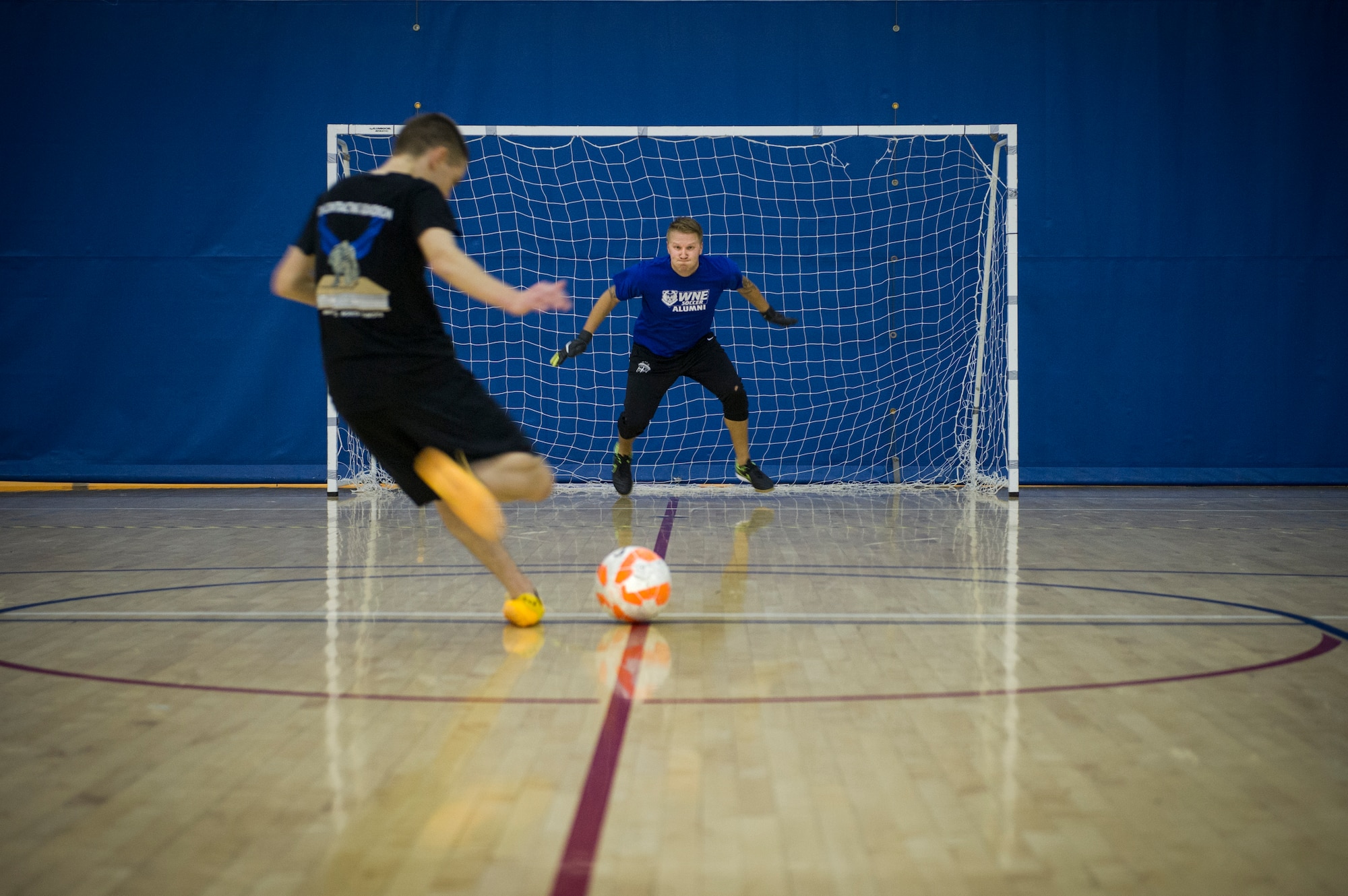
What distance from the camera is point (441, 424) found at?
120 inches

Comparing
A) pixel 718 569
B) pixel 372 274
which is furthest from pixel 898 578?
pixel 372 274

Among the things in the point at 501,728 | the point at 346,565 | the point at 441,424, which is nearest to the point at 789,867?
the point at 501,728

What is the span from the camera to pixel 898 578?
431 centimetres

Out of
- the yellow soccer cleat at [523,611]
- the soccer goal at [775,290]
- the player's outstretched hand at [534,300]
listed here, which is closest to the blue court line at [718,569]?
the yellow soccer cleat at [523,611]

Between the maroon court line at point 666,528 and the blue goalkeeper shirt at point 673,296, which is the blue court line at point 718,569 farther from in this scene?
the blue goalkeeper shirt at point 673,296

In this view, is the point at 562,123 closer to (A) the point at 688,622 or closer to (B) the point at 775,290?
(B) the point at 775,290

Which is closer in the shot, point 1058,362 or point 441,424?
point 441,424

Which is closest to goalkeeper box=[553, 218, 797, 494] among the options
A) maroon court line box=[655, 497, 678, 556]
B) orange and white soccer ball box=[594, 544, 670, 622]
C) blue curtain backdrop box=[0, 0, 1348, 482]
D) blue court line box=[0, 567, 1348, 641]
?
maroon court line box=[655, 497, 678, 556]

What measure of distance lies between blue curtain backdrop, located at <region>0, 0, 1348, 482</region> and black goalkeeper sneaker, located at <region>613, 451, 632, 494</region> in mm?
2861

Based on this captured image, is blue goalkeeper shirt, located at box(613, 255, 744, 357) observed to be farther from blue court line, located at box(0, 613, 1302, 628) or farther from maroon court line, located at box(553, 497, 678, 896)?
maroon court line, located at box(553, 497, 678, 896)

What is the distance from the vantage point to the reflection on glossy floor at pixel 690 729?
5.40ft

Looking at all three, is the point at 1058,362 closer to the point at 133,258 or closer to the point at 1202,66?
the point at 1202,66

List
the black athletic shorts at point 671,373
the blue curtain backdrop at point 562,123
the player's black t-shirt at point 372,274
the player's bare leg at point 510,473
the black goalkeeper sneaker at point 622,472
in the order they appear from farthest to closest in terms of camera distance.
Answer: the blue curtain backdrop at point 562,123 < the black goalkeeper sneaker at point 622,472 < the black athletic shorts at point 671,373 < the player's bare leg at point 510,473 < the player's black t-shirt at point 372,274

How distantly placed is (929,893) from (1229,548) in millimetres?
4363
